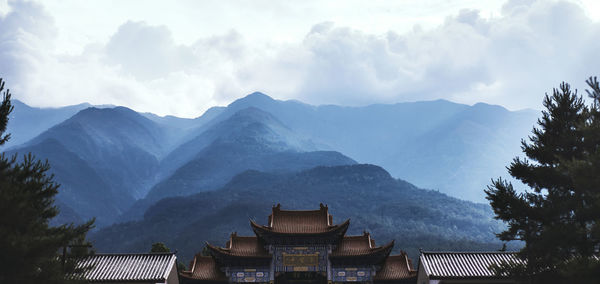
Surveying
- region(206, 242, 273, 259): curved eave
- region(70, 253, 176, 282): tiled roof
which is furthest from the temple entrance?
region(70, 253, 176, 282): tiled roof

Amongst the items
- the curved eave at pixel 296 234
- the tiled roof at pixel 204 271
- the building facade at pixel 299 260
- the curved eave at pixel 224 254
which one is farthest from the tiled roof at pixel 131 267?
the curved eave at pixel 296 234

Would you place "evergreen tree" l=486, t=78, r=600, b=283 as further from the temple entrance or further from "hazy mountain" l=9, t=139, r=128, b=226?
"hazy mountain" l=9, t=139, r=128, b=226

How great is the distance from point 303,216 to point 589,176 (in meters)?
20.7

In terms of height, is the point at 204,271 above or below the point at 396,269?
below

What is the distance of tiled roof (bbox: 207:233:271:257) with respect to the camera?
3272 cm

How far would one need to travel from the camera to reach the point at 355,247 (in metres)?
33.9

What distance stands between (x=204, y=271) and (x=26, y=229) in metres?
17.6

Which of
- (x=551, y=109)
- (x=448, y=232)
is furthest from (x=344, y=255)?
(x=448, y=232)

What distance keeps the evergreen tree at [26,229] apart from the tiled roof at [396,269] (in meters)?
20.0

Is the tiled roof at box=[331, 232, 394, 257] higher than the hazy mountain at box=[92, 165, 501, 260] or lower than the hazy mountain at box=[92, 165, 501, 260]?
lower

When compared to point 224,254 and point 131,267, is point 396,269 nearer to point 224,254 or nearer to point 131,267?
point 224,254

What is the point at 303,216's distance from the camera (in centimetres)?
3553

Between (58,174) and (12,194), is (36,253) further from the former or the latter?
(58,174)

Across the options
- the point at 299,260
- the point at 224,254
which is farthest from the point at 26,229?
the point at 299,260
